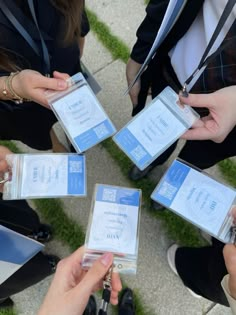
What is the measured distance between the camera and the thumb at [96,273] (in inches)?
36.6

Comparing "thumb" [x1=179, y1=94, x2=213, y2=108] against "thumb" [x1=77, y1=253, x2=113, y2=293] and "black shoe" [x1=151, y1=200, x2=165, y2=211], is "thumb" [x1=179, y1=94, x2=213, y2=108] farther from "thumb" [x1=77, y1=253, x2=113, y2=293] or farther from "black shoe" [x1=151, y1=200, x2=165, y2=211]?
"black shoe" [x1=151, y1=200, x2=165, y2=211]

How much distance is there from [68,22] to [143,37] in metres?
0.26

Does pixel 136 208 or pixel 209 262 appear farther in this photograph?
pixel 209 262

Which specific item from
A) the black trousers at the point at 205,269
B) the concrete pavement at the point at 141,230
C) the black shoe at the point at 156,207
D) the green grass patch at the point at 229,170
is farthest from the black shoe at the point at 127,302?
the green grass patch at the point at 229,170

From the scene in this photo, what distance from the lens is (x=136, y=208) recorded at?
3.90 feet

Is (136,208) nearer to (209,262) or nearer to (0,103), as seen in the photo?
(209,262)

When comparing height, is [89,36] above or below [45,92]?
below

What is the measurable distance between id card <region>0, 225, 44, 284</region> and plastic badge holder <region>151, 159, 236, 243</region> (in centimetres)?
44

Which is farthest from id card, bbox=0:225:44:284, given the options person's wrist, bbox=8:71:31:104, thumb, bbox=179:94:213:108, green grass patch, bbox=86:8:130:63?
green grass patch, bbox=86:8:130:63

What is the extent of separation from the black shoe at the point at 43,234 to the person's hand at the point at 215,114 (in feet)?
3.17

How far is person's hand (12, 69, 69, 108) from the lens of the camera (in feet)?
3.69

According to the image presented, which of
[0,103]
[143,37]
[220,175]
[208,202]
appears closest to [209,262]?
[208,202]

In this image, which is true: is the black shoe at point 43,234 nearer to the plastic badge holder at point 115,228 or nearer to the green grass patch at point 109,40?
the plastic badge holder at point 115,228

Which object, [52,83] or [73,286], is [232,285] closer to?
[73,286]
